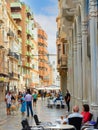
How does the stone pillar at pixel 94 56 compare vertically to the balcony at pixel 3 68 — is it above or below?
above

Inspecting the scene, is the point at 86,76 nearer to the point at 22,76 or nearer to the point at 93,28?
the point at 93,28

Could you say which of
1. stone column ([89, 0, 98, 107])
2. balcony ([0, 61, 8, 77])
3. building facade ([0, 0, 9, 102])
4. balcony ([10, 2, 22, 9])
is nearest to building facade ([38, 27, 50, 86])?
balcony ([10, 2, 22, 9])

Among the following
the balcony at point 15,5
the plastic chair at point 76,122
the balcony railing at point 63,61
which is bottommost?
the plastic chair at point 76,122

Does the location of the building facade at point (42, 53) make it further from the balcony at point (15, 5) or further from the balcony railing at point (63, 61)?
the balcony railing at point (63, 61)

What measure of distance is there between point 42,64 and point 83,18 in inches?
5309

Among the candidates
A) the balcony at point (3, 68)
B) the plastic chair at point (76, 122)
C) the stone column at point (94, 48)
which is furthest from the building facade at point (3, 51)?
the plastic chair at point (76, 122)

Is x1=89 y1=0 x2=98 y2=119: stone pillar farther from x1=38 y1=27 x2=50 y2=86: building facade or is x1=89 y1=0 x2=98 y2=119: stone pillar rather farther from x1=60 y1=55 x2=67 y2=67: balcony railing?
x1=38 y1=27 x2=50 y2=86: building facade

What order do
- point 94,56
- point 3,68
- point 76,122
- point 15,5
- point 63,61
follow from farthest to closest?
point 15,5 → point 3,68 → point 63,61 → point 94,56 → point 76,122

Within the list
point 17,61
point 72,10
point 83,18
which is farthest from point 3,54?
point 83,18

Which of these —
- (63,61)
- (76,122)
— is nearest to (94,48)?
(76,122)

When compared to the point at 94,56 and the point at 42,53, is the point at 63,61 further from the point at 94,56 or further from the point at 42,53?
the point at 42,53

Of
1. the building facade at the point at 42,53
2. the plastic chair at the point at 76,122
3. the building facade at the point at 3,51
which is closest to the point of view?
the plastic chair at the point at 76,122

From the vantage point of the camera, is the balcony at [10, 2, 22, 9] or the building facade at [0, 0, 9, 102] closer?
the building facade at [0, 0, 9, 102]

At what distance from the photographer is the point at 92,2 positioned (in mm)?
16141
